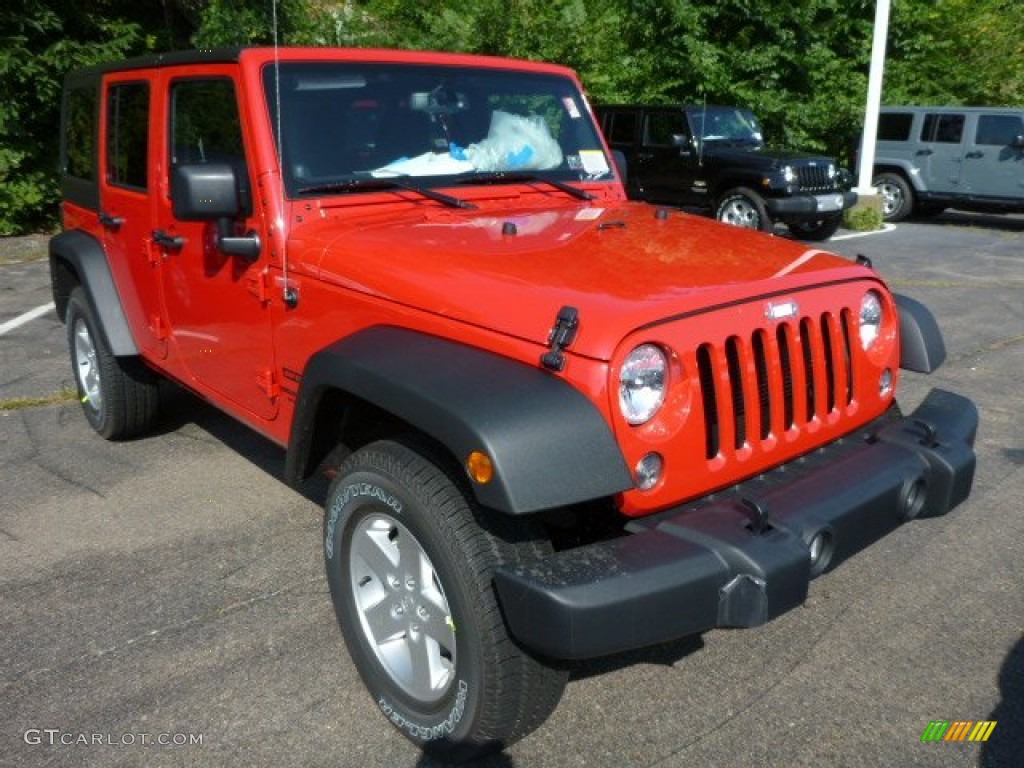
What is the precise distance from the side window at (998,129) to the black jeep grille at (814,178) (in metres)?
Result: 3.80

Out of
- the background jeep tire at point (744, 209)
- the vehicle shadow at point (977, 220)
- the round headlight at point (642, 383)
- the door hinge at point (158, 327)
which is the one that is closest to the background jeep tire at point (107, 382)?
the door hinge at point (158, 327)

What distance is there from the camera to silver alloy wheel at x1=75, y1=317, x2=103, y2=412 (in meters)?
5.02

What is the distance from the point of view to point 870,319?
312 cm

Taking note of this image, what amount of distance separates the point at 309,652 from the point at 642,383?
153cm

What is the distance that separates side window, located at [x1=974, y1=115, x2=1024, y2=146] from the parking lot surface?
11.6 metres

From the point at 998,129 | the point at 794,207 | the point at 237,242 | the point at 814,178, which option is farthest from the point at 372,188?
the point at 998,129

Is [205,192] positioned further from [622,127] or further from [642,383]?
[622,127]

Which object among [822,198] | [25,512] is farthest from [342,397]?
[822,198]

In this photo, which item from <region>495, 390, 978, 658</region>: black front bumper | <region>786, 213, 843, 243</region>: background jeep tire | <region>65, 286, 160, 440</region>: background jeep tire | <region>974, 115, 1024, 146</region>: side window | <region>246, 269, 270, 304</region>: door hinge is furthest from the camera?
<region>974, 115, 1024, 146</region>: side window

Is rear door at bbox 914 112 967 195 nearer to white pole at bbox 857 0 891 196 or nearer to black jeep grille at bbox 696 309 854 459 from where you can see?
white pole at bbox 857 0 891 196

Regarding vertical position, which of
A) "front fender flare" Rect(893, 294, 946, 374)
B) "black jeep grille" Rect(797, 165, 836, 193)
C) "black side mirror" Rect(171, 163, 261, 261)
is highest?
"black side mirror" Rect(171, 163, 261, 261)

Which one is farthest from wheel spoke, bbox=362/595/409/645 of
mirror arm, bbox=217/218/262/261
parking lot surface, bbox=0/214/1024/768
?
mirror arm, bbox=217/218/262/261

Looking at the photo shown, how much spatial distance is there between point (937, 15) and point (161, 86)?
19990 mm

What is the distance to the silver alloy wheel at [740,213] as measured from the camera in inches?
488
